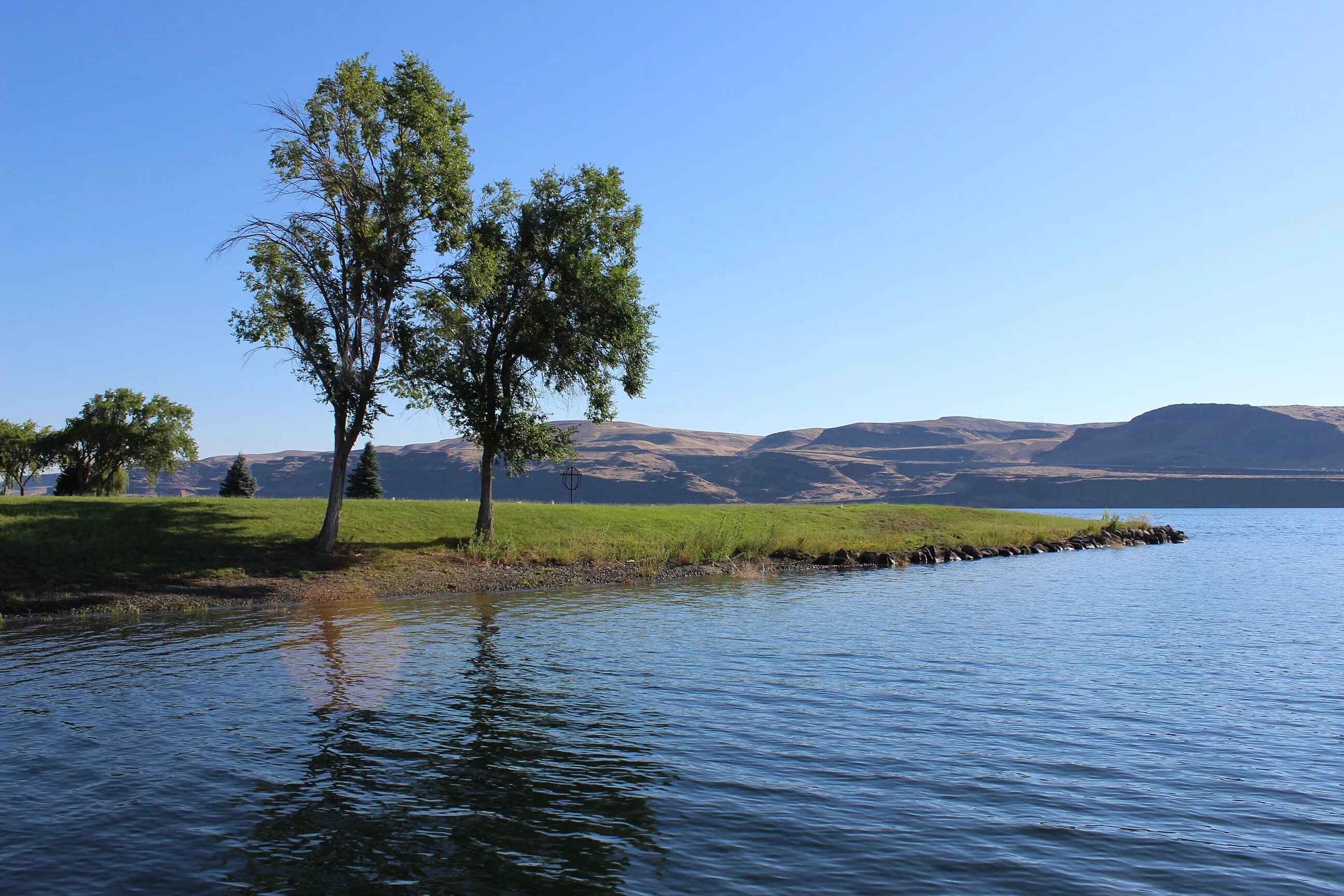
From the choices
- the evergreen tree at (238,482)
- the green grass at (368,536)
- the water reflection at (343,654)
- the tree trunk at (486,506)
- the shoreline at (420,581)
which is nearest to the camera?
the water reflection at (343,654)

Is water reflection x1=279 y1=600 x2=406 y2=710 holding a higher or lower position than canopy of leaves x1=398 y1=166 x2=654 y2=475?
lower

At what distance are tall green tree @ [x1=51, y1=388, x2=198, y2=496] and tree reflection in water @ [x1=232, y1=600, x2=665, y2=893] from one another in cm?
5206

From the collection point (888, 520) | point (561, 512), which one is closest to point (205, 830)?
point (561, 512)

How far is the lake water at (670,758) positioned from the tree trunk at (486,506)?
1528 centimetres

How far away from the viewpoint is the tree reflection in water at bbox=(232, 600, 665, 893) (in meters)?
8.59

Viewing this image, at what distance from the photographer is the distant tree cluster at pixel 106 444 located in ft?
194

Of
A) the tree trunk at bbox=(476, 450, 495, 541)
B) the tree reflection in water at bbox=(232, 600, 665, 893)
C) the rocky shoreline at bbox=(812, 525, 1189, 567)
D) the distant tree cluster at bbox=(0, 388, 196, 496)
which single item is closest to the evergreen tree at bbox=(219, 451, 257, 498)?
the distant tree cluster at bbox=(0, 388, 196, 496)

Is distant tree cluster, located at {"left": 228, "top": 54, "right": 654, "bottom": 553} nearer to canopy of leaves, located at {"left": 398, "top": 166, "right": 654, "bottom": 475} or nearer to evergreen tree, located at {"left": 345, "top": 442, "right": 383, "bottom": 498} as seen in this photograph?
canopy of leaves, located at {"left": 398, "top": 166, "right": 654, "bottom": 475}

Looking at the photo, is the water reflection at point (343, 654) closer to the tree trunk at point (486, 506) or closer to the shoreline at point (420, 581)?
the shoreline at point (420, 581)

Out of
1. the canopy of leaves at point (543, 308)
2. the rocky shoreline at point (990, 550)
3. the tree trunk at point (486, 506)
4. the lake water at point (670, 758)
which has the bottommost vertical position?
the rocky shoreline at point (990, 550)

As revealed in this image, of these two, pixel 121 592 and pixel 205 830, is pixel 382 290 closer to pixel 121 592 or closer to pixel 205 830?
pixel 121 592

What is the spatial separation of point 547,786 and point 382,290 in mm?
27913

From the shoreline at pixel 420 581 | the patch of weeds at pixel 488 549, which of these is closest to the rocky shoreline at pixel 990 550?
the shoreline at pixel 420 581

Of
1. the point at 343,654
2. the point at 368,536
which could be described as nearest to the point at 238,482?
the point at 368,536
